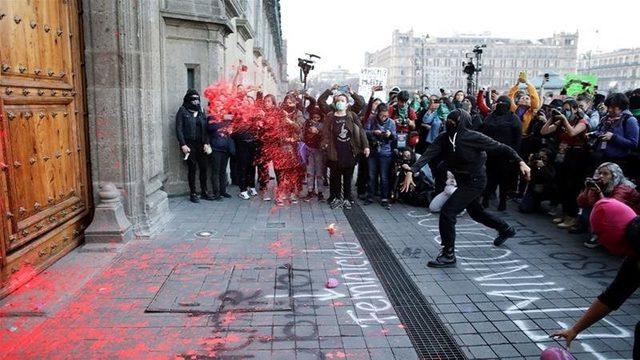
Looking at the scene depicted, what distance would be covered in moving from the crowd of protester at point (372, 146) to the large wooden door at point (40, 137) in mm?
2630

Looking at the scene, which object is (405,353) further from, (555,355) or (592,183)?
(592,183)

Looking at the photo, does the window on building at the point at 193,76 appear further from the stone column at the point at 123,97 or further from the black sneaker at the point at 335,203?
the black sneaker at the point at 335,203

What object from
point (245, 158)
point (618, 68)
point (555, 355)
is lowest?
point (555, 355)

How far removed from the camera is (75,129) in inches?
239

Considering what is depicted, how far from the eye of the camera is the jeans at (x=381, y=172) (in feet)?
29.9

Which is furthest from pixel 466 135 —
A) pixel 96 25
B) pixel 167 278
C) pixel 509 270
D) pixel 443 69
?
pixel 443 69

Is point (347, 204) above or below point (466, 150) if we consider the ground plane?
below

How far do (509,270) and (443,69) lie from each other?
434ft

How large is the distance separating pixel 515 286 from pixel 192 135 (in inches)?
233

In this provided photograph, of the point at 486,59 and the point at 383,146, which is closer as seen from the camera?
the point at 383,146

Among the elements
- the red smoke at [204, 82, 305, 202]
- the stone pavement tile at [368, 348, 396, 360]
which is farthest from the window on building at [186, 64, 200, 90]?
the stone pavement tile at [368, 348, 396, 360]

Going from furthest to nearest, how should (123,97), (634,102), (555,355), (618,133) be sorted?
(634,102), (618,133), (123,97), (555,355)

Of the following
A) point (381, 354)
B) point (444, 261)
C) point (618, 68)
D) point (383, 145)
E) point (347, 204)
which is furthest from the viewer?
point (618, 68)

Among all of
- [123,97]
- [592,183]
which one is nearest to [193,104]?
[123,97]
